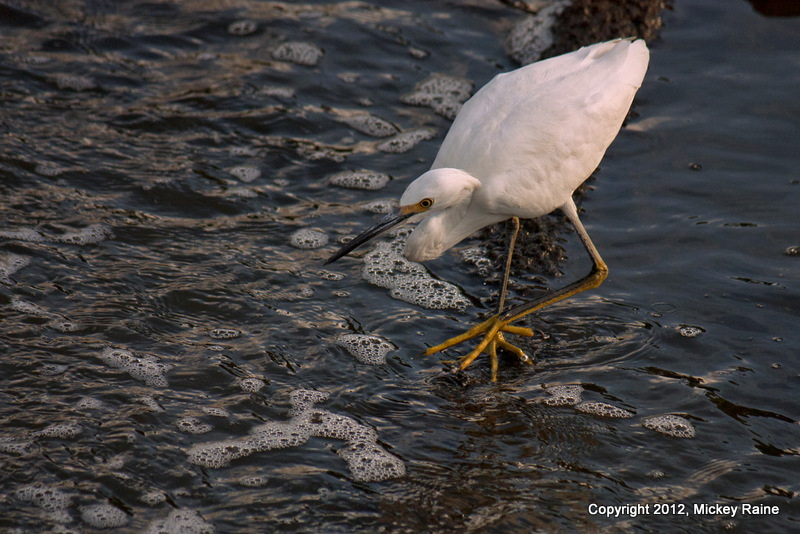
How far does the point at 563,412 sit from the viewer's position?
4027mm

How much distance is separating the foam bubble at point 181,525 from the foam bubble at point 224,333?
1346 millimetres

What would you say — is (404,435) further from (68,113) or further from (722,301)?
(68,113)

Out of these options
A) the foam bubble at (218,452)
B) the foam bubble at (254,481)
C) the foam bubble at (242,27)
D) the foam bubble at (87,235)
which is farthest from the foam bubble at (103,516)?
the foam bubble at (242,27)

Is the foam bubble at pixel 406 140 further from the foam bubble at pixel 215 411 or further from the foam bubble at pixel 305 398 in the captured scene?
the foam bubble at pixel 215 411

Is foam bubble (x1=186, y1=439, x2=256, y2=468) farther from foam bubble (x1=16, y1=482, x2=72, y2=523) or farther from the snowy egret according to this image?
the snowy egret

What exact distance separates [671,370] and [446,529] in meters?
1.82

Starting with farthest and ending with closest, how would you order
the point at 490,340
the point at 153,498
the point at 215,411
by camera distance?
the point at 490,340
the point at 215,411
the point at 153,498

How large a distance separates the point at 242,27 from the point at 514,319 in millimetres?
5096

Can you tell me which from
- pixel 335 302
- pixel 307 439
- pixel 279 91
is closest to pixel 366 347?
pixel 335 302

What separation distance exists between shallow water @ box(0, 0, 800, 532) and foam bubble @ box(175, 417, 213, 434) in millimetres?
12

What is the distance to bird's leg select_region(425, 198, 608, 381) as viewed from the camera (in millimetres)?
4441

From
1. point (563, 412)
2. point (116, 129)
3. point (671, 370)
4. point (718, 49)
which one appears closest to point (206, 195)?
point (116, 129)

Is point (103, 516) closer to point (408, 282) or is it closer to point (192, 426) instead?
point (192, 426)

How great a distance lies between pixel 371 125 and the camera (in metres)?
6.80
